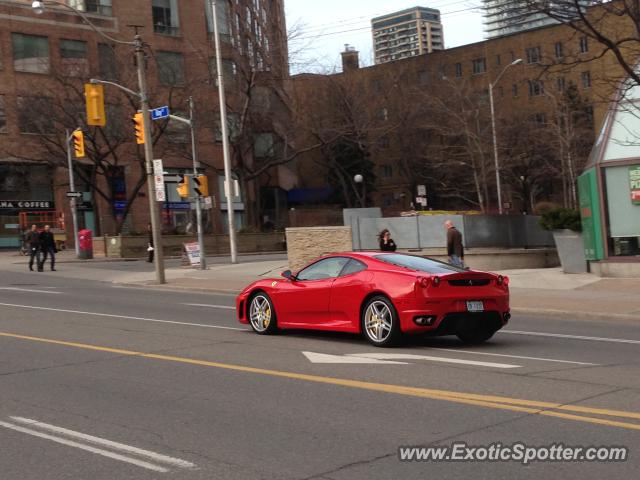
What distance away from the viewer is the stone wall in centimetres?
2627

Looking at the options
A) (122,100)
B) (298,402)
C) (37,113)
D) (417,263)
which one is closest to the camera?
(298,402)

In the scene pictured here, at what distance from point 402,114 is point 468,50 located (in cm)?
2198

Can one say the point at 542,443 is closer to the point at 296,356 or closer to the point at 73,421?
the point at 73,421

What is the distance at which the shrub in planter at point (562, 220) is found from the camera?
924 inches

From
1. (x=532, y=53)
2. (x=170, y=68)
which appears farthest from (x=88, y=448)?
(x=532, y=53)

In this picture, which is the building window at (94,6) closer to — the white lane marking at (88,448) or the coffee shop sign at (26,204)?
the coffee shop sign at (26,204)

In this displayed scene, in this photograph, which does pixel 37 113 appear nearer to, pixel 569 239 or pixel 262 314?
pixel 569 239

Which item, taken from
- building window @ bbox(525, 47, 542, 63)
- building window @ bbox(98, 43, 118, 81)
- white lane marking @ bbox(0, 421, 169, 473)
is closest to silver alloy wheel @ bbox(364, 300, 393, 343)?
white lane marking @ bbox(0, 421, 169, 473)

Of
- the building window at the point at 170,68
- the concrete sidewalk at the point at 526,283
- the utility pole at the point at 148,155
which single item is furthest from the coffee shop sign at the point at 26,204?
the utility pole at the point at 148,155

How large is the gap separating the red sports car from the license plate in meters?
0.01

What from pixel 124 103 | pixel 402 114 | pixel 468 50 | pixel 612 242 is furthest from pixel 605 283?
pixel 468 50

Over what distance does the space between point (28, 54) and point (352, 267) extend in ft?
148

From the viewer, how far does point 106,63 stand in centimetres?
4994

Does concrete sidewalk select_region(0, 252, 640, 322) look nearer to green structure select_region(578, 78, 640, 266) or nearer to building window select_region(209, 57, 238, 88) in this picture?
green structure select_region(578, 78, 640, 266)
